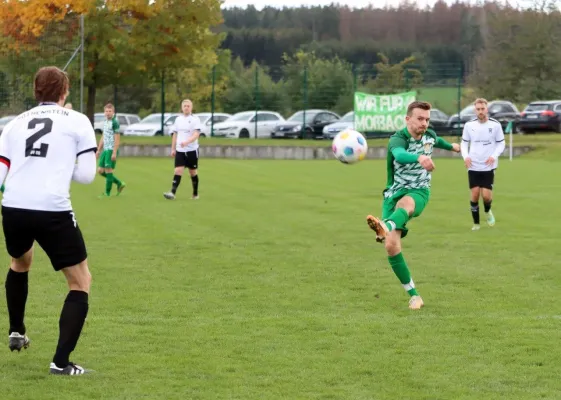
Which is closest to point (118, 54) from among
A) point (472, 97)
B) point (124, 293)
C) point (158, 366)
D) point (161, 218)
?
point (472, 97)

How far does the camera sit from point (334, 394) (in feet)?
21.0

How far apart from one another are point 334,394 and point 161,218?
11.5m

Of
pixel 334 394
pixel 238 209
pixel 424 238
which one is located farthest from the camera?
pixel 238 209

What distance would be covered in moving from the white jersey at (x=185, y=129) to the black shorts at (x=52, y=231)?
564 inches

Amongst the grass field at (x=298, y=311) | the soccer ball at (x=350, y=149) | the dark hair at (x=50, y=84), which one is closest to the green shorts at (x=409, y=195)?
the grass field at (x=298, y=311)

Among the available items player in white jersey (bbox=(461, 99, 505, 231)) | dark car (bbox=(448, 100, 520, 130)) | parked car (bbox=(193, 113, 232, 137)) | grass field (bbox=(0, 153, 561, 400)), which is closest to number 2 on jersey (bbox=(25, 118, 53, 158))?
grass field (bbox=(0, 153, 561, 400))

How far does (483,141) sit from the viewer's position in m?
16.3

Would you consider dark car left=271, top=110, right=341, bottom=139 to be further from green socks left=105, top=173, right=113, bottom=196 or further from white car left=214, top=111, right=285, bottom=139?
green socks left=105, top=173, right=113, bottom=196

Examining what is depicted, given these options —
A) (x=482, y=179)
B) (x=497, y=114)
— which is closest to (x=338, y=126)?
(x=497, y=114)

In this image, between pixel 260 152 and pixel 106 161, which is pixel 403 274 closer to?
pixel 106 161

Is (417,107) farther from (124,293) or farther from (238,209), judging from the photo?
(238,209)

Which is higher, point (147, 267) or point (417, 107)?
point (417, 107)

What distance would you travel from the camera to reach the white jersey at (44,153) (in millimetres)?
6637

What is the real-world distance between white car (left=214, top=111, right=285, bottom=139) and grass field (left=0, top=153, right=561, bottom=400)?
94.6 feet
